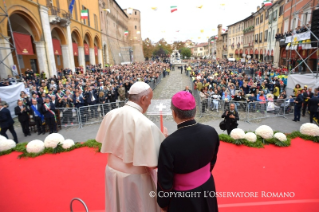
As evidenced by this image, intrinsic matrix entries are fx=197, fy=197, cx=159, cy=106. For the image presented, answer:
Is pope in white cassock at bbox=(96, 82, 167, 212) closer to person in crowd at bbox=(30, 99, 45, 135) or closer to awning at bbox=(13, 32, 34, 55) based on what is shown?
person in crowd at bbox=(30, 99, 45, 135)

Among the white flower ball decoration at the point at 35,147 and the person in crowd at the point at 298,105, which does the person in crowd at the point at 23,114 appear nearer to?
the white flower ball decoration at the point at 35,147

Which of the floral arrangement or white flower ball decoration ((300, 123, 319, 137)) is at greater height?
white flower ball decoration ((300, 123, 319, 137))

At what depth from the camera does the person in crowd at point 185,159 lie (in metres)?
1.87

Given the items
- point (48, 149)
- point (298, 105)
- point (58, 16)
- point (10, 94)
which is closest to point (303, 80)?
point (298, 105)

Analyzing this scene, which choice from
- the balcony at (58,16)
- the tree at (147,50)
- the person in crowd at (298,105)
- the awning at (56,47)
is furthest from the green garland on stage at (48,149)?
the tree at (147,50)

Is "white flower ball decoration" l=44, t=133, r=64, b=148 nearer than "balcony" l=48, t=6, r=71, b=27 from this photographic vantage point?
Yes

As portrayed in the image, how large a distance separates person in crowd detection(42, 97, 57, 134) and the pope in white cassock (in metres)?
7.05

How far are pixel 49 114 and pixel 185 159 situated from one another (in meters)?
7.94

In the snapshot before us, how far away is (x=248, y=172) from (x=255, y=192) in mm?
571

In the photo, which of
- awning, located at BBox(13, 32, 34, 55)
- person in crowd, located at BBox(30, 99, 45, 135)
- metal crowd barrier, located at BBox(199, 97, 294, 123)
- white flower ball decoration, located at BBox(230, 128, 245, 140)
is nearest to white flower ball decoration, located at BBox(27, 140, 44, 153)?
person in crowd, located at BBox(30, 99, 45, 135)

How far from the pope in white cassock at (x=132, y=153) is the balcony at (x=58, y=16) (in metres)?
22.2

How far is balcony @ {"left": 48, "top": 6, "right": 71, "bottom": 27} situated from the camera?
19.9 metres

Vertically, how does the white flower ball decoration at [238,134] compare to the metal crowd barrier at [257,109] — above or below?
above

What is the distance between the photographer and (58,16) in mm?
20281
